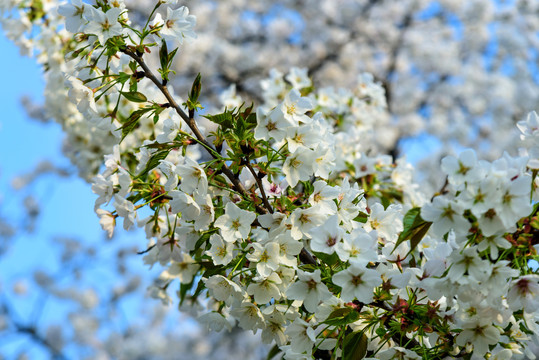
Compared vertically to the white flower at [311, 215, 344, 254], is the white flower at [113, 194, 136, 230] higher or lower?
higher

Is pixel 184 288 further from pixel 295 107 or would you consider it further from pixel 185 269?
pixel 295 107

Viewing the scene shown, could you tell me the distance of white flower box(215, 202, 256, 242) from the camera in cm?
109

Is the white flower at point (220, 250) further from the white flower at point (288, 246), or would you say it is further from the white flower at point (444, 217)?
the white flower at point (444, 217)

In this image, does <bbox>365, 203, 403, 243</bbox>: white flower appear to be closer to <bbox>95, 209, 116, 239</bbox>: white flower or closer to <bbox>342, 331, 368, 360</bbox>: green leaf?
<bbox>342, 331, 368, 360</bbox>: green leaf

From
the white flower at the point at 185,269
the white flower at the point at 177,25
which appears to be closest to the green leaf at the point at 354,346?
the white flower at the point at 185,269

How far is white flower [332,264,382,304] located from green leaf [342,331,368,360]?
0.48 ft

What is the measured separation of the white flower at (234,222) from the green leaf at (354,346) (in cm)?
33

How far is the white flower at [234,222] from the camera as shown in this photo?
1095mm

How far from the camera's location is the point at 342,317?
1065 mm

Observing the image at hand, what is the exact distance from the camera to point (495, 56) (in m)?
7.01

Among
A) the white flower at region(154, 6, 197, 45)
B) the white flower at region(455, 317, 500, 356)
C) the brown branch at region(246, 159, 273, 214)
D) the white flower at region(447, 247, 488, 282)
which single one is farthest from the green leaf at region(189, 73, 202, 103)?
the white flower at region(455, 317, 500, 356)

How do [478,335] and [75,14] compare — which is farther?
[75,14]

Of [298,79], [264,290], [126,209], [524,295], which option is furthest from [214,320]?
[298,79]

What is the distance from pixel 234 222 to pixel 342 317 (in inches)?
12.5
